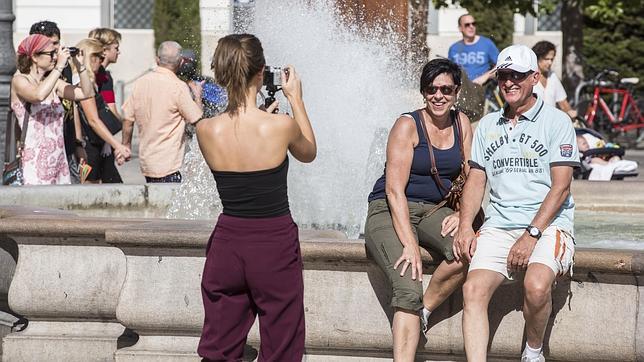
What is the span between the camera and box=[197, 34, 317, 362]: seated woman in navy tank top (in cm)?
541

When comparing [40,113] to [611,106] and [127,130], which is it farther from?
[611,106]

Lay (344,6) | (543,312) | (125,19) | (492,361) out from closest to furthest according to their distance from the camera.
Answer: (543,312) < (492,361) < (344,6) < (125,19)

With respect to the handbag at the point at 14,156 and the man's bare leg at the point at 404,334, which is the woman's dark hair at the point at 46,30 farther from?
the man's bare leg at the point at 404,334

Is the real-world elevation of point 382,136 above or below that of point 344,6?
below

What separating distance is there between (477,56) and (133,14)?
12211mm

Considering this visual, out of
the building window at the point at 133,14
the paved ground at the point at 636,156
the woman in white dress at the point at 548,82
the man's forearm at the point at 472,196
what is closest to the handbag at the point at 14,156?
the man's forearm at the point at 472,196

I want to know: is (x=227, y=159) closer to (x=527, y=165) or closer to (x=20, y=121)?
(x=527, y=165)

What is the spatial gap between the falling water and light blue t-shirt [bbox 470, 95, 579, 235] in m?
2.40

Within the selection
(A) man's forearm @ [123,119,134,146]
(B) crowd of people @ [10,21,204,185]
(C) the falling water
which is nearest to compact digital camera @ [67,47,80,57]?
(B) crowd of people @ [10,21,204,185]

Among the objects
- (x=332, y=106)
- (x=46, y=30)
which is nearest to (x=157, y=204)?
(x=332, y=106)

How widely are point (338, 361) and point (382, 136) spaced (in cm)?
244

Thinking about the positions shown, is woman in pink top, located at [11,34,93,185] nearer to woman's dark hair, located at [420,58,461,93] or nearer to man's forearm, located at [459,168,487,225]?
woman's dark hair, located at [420,58,461,93]

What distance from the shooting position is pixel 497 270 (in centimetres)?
593

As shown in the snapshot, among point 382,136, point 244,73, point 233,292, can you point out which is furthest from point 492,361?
point 382,136
